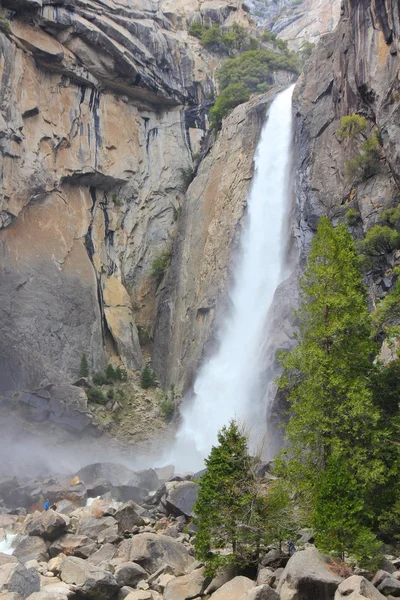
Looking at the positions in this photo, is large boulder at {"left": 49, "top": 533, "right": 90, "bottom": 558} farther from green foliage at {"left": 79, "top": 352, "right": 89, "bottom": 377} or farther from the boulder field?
green foliage at {"left": 79, "top": 352, "right": 89, "bottom": 377}

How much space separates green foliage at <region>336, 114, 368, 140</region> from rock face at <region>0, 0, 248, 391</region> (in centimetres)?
2045

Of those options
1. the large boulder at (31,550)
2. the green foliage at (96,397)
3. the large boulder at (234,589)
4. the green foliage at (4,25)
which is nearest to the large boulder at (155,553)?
the large boulder at (31,550)

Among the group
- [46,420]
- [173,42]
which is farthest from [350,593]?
[173,42]

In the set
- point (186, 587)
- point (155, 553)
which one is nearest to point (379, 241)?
point (155, 553)

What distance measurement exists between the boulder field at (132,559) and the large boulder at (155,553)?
3 centimetres

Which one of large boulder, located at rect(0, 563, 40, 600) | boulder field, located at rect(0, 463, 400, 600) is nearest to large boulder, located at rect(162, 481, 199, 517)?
boulder field, located at rect(0, 463, 400, 600)

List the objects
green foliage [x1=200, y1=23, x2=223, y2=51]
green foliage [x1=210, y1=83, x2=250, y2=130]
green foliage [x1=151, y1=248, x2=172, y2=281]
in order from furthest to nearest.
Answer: green foliage [x1=200, y1=23, x2=223, y2=51] → green foliage [x1=210, y1=83, x2=250, y2=130] → green foliage [x1=151, y1=248, x2=172, y2=281]

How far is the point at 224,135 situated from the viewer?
4412cm

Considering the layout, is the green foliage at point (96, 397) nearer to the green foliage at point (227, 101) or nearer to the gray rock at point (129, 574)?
the gray rock at point (129, 574)

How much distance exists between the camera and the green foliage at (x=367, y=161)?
1034 inches

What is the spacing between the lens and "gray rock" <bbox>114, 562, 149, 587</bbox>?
1377 centimetres

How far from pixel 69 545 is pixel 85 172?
30.6 m

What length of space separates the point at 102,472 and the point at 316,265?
1731 cm

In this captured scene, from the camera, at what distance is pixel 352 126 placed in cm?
2795
